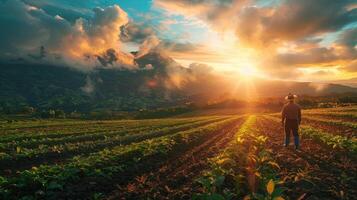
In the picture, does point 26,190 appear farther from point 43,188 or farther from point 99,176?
point 99,176

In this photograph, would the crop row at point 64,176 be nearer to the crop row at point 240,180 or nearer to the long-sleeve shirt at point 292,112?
the crop row at point 240,180

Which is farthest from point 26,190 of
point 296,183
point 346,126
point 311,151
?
point 346,126

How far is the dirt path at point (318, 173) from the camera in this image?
11.7m

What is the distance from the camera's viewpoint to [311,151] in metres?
20.7

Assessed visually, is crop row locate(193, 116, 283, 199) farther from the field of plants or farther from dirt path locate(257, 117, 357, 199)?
dirt path locate(257, 117, 357, 199)

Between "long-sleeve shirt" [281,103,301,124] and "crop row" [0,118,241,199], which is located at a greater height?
"long-sleeve shirt" [281,103,301,124]

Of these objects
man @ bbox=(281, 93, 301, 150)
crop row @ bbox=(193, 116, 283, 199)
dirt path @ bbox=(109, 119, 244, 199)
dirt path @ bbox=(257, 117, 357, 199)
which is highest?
man @ bbox=(281, 93, 301, 150)

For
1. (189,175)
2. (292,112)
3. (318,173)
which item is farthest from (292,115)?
(189,175)

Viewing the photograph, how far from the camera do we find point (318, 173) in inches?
575

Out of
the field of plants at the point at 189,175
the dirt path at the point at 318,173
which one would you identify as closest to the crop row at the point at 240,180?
the field of plants at the point at 189,175

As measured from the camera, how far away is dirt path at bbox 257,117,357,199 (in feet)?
38.3

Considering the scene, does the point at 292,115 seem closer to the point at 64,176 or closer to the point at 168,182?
the point at 168,182

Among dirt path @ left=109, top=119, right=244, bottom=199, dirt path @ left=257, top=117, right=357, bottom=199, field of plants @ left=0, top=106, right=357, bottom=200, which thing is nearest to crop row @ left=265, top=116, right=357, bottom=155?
field of plants @ left=0, top=106, right=357, bottom=200

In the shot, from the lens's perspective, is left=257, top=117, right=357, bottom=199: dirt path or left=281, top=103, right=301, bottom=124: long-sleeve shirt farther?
left=281, top=103, right=301, bottom=124: long-sleeve shirt
